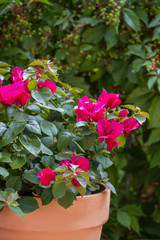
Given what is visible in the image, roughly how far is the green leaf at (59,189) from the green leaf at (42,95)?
138 millimetres

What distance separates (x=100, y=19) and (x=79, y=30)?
0.10 metres

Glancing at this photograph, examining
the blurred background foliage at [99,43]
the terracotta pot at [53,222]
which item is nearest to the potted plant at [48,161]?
the terracotta pot at [53,222]

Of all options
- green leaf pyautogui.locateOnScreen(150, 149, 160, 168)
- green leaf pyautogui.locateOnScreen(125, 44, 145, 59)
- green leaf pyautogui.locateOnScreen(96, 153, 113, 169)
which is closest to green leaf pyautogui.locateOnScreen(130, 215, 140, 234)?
green leaf pyautogui.locateOnScreen(150, 149, 160, 168)

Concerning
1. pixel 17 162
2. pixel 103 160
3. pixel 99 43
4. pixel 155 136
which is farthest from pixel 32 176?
pixel 99 43

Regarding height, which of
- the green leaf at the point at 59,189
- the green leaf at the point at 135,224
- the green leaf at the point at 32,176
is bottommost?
the green leaf at the point at 135,224

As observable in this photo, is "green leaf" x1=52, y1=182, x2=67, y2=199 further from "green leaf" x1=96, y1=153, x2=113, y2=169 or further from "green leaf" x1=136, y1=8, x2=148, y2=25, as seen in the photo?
"green leaf" x1=136, y1=8, x2=148, y2=25

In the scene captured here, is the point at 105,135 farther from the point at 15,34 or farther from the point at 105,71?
the point at 105,71

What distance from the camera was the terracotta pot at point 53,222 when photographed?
0.61 m

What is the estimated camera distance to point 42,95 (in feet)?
1.87

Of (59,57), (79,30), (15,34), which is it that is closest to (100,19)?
(79,30)

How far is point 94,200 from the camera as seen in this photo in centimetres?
64

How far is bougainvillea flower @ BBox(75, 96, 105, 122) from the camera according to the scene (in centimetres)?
58

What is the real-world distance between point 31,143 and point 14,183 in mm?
92

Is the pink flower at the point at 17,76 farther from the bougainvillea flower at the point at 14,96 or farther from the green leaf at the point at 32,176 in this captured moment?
the green leaf at the point at 32,176
